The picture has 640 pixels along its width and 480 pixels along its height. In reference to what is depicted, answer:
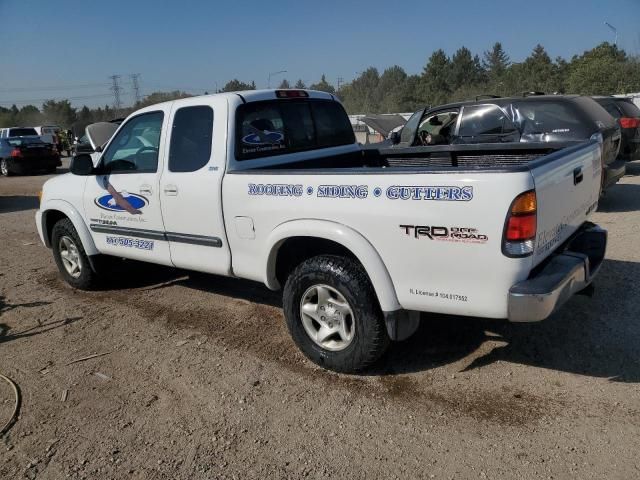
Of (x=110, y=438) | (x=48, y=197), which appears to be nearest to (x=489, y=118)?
(x=48, y=197)

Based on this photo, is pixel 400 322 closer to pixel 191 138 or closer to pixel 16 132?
pixel 191 138

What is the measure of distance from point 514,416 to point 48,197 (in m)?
5.06

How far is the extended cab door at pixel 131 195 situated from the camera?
4551 mm

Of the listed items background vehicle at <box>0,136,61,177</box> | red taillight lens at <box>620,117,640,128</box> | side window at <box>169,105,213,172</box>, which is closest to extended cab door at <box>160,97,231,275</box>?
side window at <box>169,105,213,172</box>

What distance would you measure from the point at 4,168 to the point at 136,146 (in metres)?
18.9

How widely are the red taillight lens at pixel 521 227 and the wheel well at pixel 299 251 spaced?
107cm

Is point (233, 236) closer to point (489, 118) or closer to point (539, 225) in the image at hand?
point (539, 225)

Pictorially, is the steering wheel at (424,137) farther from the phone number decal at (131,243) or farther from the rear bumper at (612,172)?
the phone number decal at (131,243)

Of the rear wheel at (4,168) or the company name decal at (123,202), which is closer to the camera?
the company name decal at (123,202)

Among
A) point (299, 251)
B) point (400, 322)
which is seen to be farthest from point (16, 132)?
point (400, 322)

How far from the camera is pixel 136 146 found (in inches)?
189

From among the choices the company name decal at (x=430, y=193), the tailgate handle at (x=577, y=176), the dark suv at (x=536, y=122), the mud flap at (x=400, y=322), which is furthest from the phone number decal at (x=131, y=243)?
the dark suv at (x=536, y=122)

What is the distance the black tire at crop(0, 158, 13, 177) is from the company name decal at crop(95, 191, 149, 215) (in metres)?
18.0

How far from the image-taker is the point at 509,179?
263 centimetres
